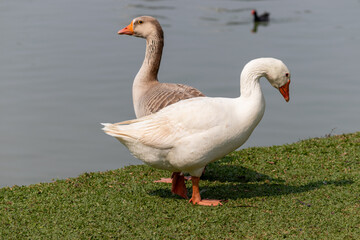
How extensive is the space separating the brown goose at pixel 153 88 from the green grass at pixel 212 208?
2.09 ft

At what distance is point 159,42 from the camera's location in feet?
31.2

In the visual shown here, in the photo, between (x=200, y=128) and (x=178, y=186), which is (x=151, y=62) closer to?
(x=178, y=186)

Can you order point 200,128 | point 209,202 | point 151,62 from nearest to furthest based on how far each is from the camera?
1. point 200,128
2. point 209,202
3. point 151,62

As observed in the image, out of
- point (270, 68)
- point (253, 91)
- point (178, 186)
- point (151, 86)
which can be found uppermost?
point (270, 68)

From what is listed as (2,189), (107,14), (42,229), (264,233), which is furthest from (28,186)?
(107,14)

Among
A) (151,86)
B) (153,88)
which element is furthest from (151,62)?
(153,88)

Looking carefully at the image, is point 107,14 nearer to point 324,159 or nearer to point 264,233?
point 324,159

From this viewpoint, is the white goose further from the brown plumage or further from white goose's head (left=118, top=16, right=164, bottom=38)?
white goose's head (left=118, top=16, right=164, bottom=38)

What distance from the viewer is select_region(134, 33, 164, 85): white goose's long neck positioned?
30.6 ft

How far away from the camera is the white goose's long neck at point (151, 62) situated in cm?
932

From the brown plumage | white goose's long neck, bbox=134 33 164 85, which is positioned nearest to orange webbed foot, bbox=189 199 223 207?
the brown plumage

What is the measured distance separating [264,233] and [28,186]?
382 cm

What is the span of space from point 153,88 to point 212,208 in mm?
2508

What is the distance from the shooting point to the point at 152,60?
9445mm
